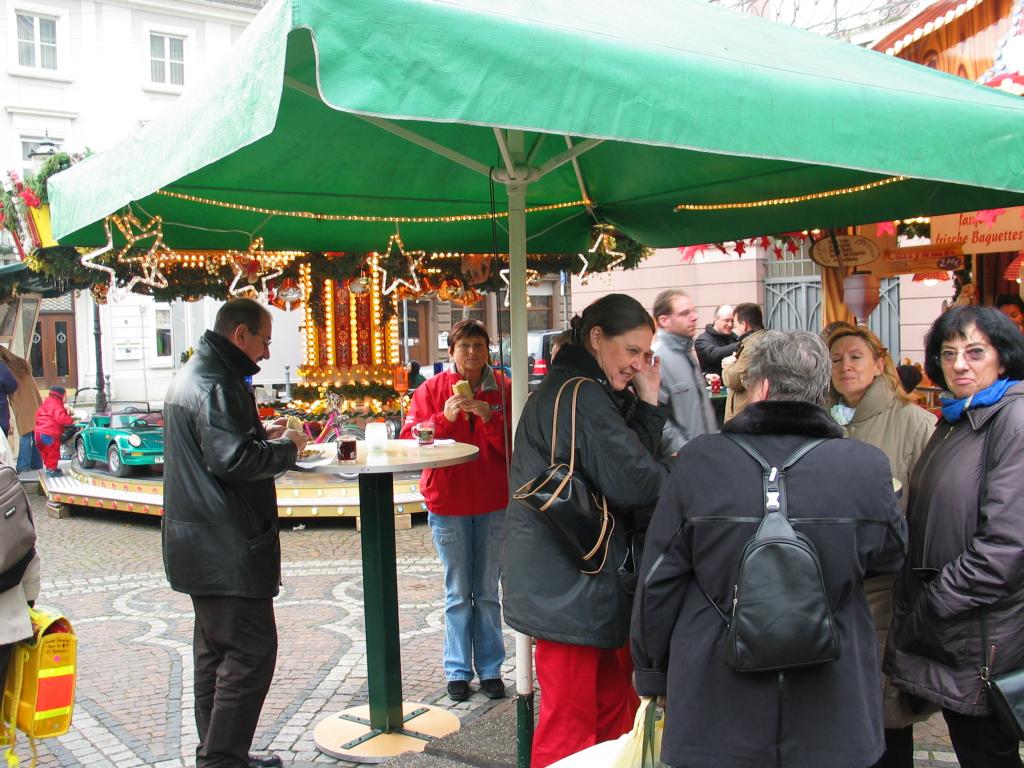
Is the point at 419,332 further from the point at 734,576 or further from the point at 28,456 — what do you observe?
the point at 734,576

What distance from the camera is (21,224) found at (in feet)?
38.9

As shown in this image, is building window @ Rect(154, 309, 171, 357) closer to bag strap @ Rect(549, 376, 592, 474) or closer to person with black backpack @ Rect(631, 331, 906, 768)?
bag strap @ Rect(549, 376, 592, 474)

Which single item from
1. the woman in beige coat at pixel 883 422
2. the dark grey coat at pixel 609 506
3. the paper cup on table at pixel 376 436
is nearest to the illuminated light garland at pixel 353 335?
the paper cup on table at pixel 376 436

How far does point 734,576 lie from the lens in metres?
2.29

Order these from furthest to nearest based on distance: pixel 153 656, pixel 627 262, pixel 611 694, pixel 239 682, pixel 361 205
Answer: pixel 627 262 < pixel 153 656 < pixel 361 205 < pixel 239 682 < pixel 611 694

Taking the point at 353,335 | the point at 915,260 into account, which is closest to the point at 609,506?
the point at 915,260

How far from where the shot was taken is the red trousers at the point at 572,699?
3.05m

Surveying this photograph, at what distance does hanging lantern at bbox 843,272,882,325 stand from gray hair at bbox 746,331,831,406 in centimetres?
688

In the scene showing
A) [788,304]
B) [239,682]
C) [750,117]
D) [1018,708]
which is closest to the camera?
[750,117]

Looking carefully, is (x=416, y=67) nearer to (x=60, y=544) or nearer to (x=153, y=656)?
(x=153, y=656)

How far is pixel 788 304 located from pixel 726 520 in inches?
705

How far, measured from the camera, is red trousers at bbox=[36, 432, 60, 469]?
13.1 m

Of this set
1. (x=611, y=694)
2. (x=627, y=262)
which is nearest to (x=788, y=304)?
(x=627, y=262)

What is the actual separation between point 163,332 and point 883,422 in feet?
111
